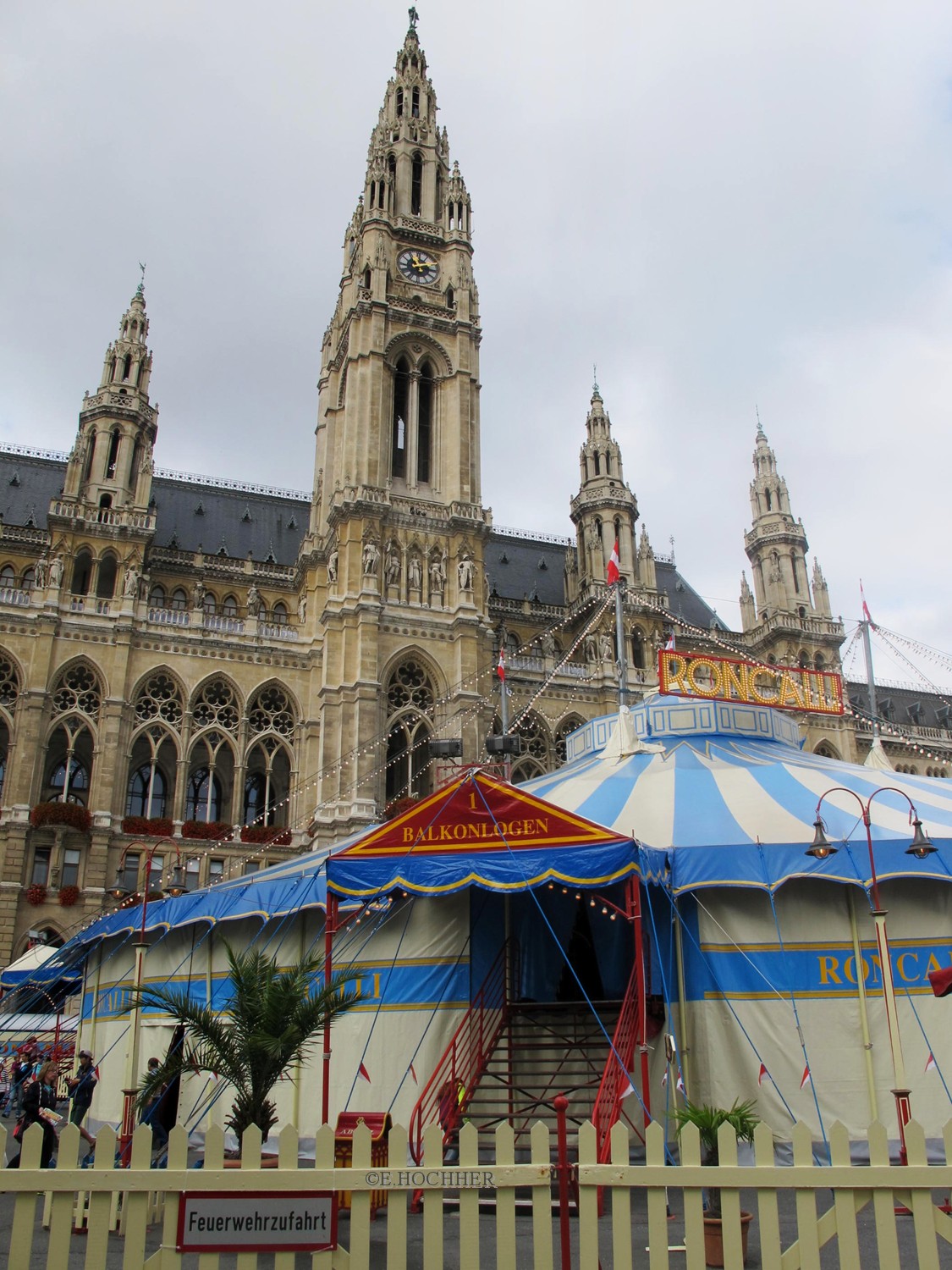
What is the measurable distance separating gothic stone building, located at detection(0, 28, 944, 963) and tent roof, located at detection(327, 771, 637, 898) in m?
17.2

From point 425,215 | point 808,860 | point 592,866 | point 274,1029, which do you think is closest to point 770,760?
point 808,860

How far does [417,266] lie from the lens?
46.5 meters

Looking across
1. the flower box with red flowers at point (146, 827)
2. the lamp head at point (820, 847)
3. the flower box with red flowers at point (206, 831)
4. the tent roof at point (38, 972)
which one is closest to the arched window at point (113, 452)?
the flower box with red flowers at point (146, 827)

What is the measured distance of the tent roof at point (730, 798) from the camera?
13.9 m

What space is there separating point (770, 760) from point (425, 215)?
37859 millimetres

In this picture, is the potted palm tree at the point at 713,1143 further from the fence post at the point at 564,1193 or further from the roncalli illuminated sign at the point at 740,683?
the roncalli illuminated sign at the point at 740,683

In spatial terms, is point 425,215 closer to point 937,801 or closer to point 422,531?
point 422,531

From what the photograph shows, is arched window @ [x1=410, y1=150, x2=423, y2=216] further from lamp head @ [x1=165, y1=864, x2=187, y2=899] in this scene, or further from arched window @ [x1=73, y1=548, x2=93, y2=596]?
lamp head @ [x1=165, y1=864, x2=187, y2=899]

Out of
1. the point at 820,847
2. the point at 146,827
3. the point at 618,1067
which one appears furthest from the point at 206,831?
the point at 820,847

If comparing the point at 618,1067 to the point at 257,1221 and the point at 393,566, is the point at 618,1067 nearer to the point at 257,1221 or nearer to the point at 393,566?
the point at 257,1221

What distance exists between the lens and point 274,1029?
10.0 m

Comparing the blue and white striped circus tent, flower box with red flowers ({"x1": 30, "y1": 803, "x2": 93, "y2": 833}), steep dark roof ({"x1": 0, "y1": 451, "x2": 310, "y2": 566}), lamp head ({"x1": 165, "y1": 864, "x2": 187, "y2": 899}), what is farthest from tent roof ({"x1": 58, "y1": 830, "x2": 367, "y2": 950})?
steep dark roof ({"x1": 0, "y1": 451, "x2": 310, "y2": 566})

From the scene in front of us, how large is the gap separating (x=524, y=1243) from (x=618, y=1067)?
3.47 metres

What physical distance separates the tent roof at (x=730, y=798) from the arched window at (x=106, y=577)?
77.6 ft
